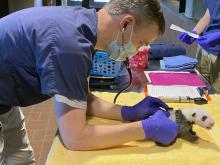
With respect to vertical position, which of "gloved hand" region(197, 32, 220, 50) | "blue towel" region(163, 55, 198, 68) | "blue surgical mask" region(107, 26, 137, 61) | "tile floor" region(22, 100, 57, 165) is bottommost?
"tile floor" region(22, 100, 57, 165)

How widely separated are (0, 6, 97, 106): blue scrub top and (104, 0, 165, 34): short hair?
0.08 meters

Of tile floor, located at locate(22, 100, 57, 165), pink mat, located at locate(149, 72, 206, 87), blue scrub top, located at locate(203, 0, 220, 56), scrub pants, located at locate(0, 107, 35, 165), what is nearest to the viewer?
scrub pants, located at locate(0, 107, 35, 165)

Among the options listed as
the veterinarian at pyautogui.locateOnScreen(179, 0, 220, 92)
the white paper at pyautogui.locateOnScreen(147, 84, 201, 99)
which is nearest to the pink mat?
the white paper at pyautogui.locateOnScreen(147, 84, 201, 99)

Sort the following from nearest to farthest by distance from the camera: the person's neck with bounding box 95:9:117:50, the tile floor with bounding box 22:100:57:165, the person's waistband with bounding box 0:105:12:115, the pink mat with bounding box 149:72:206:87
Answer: the person's neck with bounding box 95:9:117:50 → the person's waistband with bounding box 0:105:12:115 → the pink mat with bounding box 149:72:206:87 → the tile floor with bounding box 22:100:57:165

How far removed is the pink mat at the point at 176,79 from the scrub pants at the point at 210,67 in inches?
10.8

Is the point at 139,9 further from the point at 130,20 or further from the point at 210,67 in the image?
the point at 210,67

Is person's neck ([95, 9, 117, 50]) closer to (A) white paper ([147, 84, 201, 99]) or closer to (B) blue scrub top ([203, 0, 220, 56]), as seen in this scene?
(A) white paper ([147, 84, 201, 99])

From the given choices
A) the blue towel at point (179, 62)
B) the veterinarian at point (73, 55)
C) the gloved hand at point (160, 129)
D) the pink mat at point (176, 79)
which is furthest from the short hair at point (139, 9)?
the blue towel at point (179, 62)

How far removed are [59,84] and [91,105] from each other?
352mm

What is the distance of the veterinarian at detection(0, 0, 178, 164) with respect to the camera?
941mm

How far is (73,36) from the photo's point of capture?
3.12ft

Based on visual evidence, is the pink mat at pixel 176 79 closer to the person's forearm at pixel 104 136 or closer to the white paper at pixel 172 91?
the white paper at pixel 172 91

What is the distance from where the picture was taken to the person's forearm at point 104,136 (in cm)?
102

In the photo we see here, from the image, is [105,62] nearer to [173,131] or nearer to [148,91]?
[148,91]
